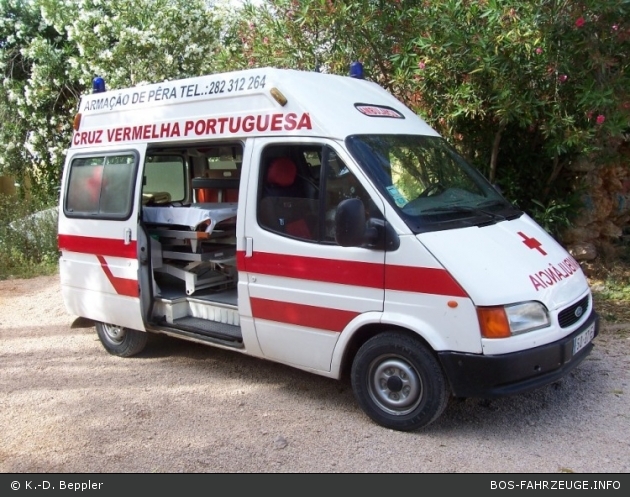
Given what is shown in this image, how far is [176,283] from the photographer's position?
21.0 feet

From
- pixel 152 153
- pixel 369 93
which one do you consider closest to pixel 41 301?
pixel 152 153

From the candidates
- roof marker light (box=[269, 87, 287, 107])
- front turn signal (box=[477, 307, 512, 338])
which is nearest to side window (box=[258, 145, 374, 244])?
roof marker light (box=[269, 87, 287, 107])

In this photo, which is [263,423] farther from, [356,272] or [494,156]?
[494,156]

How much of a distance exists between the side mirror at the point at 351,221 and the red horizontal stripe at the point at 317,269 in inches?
9.1

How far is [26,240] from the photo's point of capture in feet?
37.8

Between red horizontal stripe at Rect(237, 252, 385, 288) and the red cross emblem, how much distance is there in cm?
110

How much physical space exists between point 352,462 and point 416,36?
172 inches

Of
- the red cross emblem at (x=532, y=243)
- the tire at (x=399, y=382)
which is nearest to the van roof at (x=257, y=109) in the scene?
the red cross emblem at (x=532, y=243)

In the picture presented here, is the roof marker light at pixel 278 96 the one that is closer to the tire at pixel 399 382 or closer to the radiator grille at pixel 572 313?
the tire at pixel 399 382

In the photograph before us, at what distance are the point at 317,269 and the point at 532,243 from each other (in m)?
1.54

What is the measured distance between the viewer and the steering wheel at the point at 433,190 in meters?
4.65

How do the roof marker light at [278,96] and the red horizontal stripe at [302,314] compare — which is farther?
the roof marker light at [278,96]

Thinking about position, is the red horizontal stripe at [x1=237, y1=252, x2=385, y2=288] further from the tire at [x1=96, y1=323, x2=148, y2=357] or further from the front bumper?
the tire at [x1=96, y1=323, x2=148, y2=357]
